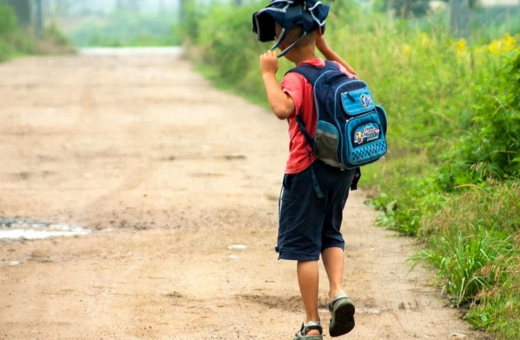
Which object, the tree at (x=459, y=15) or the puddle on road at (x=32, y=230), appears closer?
the puddle on road at (x=32, y=230)

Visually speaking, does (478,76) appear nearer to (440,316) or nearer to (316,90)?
(440,316)

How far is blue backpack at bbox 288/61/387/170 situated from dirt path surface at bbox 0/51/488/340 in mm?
1010

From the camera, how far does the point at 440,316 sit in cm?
479

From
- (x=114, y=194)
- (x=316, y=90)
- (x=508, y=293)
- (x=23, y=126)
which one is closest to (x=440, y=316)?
(x=508, y=293)

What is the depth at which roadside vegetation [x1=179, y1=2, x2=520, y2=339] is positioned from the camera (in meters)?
4.95

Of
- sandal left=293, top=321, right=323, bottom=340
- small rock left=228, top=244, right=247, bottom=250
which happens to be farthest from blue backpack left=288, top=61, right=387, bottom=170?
small rock left=228, top=244, right=247, bottom=250

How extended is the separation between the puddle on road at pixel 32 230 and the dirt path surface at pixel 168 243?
139 millimetres

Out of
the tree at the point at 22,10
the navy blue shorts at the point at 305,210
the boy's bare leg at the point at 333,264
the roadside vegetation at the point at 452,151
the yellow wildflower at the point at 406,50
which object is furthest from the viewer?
the tree at the point at 22,10

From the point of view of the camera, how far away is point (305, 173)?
4207mm

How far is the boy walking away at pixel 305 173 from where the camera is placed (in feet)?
13.6

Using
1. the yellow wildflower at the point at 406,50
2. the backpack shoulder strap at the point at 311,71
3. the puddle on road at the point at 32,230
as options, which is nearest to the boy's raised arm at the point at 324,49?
the backpack shoulder strap at the point at 311,71

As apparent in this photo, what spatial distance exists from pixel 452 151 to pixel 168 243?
2.35 metres

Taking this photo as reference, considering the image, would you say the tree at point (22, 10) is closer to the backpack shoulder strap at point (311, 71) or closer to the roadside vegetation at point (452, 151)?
the roadside vegetation at point (452, 151)

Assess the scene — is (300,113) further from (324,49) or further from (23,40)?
(23,40)
